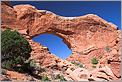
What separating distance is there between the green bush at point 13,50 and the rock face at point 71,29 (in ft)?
22.3

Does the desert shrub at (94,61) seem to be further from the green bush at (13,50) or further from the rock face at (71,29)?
the green bush at (13,50)

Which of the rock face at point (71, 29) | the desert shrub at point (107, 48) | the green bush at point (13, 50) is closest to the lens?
the green bush at point (13, 50)

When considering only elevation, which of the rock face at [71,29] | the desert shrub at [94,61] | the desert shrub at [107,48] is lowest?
the desert shrub at [94,61]

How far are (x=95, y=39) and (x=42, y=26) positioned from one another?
4571 mm

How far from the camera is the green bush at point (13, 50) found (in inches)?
462

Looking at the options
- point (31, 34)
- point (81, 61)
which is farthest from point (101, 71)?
point (31, 34)

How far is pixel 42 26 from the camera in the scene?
21.7m

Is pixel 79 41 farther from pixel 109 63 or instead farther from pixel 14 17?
pixel 109 63

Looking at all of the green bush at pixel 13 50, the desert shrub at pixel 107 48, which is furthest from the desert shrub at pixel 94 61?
the green bush at pixel 13 50

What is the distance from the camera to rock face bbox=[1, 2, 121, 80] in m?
20.3

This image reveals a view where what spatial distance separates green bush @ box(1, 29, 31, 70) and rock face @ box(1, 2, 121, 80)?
6784 mm

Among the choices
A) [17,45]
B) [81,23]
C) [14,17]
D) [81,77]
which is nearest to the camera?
[17,45]

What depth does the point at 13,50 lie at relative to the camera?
12.0 meters

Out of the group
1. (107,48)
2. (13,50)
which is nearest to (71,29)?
(107,48)
